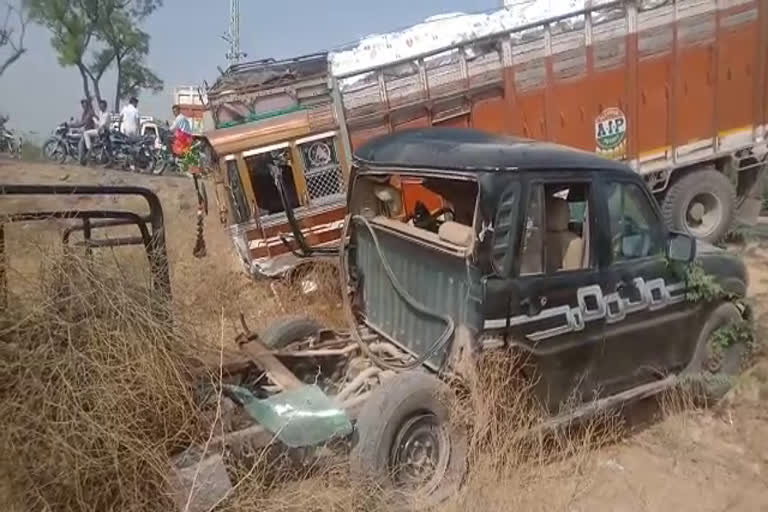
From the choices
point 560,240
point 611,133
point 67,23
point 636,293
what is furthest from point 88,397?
point 67,23

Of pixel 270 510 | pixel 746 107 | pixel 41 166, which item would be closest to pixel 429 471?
pixel 270 510

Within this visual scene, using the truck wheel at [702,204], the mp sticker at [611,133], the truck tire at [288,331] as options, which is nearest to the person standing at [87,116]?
the mp sticker at [611,133]

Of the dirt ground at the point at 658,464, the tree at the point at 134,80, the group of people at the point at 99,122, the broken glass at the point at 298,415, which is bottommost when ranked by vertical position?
the dirt ground at the point at 658,464

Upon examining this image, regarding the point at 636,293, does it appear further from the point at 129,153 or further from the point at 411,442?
the point at 129,153

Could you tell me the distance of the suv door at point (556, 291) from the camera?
3.85m

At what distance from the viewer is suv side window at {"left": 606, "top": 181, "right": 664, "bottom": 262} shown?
427cm

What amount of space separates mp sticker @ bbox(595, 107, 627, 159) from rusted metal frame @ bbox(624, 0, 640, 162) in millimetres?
95

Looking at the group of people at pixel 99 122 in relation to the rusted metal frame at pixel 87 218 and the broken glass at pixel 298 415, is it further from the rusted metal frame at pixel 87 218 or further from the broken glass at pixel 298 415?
the broken glass at pixel 298 415

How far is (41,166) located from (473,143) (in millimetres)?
15182

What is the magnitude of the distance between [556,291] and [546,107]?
4969mm

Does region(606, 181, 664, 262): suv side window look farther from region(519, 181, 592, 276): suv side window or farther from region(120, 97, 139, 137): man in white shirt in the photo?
region(120, 97, 139, 137): man in white shirt

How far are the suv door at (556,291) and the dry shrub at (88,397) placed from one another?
1.80 m

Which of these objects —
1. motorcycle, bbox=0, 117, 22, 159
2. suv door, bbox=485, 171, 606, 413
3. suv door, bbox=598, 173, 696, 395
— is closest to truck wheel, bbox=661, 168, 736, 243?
suv door, bbox=598, 173, 696, 395

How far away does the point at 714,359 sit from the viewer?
16.4 feet
